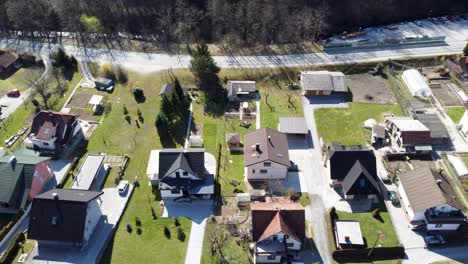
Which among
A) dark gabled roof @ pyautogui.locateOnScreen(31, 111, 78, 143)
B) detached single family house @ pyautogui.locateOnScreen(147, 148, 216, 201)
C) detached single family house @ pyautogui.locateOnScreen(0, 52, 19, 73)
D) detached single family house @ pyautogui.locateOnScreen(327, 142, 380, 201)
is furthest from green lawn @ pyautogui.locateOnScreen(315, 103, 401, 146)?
detached single family house @ pyautogui.locateOnScreen(0, 52, 19, 73)

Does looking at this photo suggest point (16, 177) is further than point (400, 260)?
Yes

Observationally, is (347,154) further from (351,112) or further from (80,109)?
(80,109)

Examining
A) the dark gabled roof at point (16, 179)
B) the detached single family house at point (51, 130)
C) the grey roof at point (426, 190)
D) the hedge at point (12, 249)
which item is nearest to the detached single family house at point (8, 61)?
the detached single family house at point (51, 130)

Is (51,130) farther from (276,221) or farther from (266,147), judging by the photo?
(276,221)

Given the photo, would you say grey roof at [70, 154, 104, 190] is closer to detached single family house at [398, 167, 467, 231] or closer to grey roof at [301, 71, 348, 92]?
grey roof at [301, 71, 348, 92]

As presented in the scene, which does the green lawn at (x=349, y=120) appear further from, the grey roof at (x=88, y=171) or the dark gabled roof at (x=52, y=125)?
the dark gabled roof at (x=52, y=125)

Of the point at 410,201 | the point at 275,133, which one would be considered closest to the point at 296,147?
the point at 275,133
